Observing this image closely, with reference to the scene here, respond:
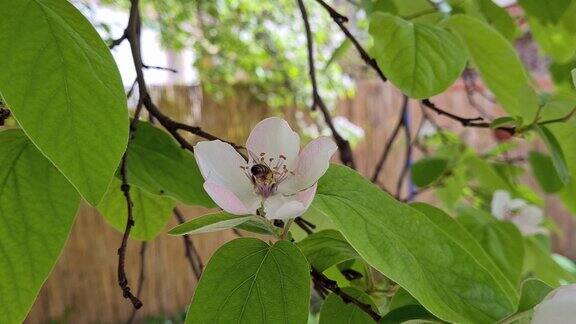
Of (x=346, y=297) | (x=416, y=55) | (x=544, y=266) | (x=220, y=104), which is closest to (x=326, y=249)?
(x=346, y=297)

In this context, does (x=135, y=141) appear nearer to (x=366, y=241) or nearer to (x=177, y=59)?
(x=366, y=241)

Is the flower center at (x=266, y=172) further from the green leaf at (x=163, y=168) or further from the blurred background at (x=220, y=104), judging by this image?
the blurred background at (x=220, y=104)

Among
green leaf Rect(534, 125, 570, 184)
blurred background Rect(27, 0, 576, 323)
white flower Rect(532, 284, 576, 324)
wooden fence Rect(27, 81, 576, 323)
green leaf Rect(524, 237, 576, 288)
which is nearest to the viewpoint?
white flower Rect(532, 284, 576, 324)

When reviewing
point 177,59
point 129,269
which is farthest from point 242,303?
point 177,59

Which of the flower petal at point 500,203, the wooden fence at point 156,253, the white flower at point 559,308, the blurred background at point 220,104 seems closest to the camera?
the white flower at point 559,308

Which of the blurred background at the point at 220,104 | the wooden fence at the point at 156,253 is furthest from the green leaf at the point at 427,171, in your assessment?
the wooden fence at the point at 156,253

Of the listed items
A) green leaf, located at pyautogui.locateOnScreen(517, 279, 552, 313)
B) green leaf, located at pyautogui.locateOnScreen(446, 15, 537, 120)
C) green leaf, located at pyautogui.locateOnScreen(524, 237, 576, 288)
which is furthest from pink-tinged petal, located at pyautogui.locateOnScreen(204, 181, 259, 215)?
green leaf, located at pyautogui.locateOnScreen(524, 237, 576, 288)

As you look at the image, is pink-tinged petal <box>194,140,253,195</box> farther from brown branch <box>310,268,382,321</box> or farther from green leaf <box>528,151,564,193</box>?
green leaf <box>528,151,564,193</box>
